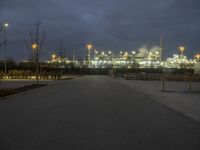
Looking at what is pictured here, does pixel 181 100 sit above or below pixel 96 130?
below

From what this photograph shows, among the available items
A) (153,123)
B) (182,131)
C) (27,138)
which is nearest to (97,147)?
(27,138)

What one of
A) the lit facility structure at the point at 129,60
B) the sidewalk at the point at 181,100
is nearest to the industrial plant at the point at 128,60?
the lit facility structure at the point at 129,60

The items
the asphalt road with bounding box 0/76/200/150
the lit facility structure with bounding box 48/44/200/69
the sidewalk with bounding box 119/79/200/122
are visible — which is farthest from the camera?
the lit facility structure with bounding box 48/44/200/69

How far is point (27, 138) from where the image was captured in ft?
27.6

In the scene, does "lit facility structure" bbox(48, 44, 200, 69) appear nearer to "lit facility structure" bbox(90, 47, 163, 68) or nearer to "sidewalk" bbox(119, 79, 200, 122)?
"lit facility structure" bbox(90, 47, 163, 68)

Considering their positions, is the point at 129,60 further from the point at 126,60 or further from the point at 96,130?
the point at 96,130

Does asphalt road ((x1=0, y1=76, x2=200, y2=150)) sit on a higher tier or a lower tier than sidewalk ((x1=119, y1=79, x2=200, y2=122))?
higher

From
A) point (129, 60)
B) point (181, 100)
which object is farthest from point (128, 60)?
point (181, 100)

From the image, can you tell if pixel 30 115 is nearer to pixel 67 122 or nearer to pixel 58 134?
pixel 67 122

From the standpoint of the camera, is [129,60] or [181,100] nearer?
[181,100]

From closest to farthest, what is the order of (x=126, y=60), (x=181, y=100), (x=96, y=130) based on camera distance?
(x=96, y=130), (x=181, y=100), (x=126, y=60)

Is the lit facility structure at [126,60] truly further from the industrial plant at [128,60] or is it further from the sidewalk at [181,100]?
the sidewalk at [181,100]

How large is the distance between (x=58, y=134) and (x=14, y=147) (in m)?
1.69

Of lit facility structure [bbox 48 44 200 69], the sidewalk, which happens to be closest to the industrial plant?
lit facility structure [bbox 48 44 200 69]
